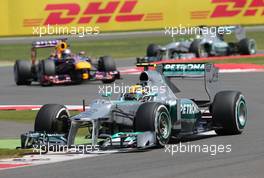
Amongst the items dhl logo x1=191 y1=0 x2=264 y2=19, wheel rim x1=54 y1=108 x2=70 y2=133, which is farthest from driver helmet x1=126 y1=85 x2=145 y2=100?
dhl logo x1=191 y1=0 x2=264 y2=19

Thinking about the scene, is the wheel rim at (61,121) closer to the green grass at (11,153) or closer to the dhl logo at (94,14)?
the green grass at (11,153)

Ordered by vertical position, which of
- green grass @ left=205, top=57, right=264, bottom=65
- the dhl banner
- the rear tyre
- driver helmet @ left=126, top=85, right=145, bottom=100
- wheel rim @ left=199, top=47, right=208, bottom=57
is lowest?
driver helmet @ left=126, top=85, right=145, bottom=100

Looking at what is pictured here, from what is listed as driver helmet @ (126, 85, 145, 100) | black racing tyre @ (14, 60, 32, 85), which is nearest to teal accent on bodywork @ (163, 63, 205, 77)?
driver helmet @ (126, 85, 145, 100)

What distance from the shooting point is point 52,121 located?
14375 mm

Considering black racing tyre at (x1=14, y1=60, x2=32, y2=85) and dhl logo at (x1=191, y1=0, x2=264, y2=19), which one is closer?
black racing tyre at (x1=14, y1=60, x2=32, y2=85)

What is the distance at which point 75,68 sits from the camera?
29094 millimetres

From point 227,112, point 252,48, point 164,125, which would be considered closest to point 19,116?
point 227,112

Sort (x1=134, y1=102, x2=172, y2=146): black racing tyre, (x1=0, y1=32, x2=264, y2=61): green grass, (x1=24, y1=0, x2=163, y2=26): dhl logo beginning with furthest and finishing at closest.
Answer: (x1=24, y1=0, x2=163, y2=26): dhl logo < (x1=0, y1=32, x2=264, y2=61): green grass < (x1=134, y1=102, x2=172, y2=146): black racing tyre

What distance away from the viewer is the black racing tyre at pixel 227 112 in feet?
49.9

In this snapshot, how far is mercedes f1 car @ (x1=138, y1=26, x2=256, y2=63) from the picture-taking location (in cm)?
3819

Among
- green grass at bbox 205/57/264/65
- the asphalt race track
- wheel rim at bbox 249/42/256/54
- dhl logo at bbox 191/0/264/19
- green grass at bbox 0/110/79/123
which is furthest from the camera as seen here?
dhl logo at bbox 191/0/264/19

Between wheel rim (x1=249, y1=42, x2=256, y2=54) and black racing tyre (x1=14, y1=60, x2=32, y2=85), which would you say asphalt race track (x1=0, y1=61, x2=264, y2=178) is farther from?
wheel rim (x1=249, y1=42, x2=256, y2=54)

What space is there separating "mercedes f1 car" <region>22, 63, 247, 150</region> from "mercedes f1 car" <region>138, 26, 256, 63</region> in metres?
21.4

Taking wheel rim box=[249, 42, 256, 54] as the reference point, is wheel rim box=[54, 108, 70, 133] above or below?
below
